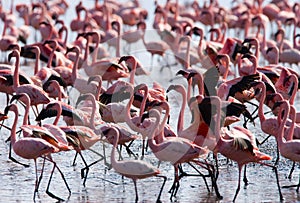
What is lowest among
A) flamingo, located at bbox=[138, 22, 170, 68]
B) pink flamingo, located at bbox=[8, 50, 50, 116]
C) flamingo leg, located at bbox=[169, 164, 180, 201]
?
flamingo leg, located at bbox=[169, 164, 180, 201]

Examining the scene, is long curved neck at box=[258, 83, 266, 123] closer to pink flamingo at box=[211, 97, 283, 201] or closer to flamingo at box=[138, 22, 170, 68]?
pink flamingo at box=[211, 97, 283, 201]

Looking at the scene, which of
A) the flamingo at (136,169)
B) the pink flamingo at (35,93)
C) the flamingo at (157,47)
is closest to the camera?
the flamingo at (136,169)

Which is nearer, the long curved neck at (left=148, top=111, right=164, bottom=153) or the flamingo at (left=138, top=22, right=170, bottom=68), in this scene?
the long curved neck at (left=148, top=111, right=164, bottom=153)

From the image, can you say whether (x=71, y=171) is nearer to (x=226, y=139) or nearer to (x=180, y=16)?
(x=226, y=139)

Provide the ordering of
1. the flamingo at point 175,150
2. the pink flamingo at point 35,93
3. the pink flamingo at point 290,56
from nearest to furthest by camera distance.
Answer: the flamingo at point 175,150
the pink flamingo at point 35,93
the pink flamingo at point 290,56

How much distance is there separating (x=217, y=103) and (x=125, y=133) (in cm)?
104

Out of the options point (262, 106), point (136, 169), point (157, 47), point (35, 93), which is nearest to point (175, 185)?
point (136, 169)

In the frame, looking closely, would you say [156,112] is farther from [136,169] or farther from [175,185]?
[136,169]

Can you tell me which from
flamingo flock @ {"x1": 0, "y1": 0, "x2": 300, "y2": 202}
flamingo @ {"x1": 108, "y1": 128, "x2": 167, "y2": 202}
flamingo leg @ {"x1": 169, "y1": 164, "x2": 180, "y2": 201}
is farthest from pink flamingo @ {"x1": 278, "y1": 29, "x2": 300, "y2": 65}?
flamingo @ {"x1": 108, "y1": 128, "x2": 167, "y2": 202}

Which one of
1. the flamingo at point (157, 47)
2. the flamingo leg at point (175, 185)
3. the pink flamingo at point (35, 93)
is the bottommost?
the flamingo leg at point (175, 185)

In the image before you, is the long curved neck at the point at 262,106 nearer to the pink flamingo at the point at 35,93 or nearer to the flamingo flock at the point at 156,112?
the flamingo flock at the point at 156,112

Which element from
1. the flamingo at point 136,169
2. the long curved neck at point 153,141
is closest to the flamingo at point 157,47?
the long curved neck at point 153,141

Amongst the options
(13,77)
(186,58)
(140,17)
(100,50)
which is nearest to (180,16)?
(140,17)

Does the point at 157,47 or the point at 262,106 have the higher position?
the point at 157,47
